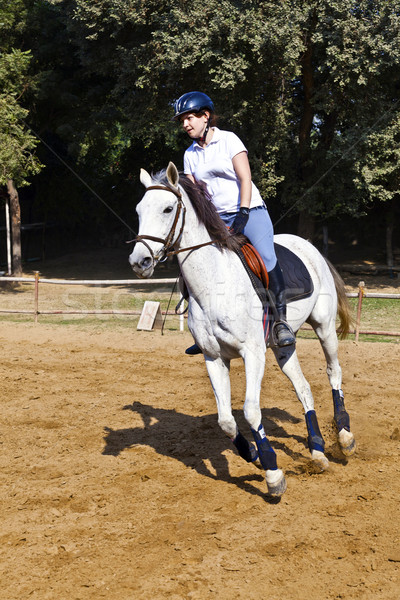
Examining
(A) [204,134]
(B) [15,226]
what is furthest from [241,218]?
(B) [15,226]

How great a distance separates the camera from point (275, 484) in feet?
14.6

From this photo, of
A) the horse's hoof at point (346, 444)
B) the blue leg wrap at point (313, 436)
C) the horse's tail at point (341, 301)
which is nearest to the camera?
the blue leg wrap at point (313, 436)

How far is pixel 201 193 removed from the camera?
450cm

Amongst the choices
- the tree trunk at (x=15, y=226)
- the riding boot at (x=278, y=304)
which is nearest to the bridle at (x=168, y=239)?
the riding boot at (x=278, y=304)

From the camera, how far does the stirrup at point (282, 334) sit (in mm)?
4858

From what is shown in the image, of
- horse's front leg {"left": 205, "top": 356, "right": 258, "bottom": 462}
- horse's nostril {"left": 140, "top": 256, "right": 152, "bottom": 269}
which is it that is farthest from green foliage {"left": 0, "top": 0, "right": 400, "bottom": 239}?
horse's nostril {"left": 140, "top": 256, "right": 152, "bottom": 269}

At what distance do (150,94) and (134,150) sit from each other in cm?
867

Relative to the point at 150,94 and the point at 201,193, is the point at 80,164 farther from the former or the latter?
the point at 201,193

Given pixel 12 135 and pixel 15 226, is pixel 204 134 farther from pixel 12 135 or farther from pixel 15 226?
pixel 15 226

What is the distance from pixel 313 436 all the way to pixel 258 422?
866 millimetres

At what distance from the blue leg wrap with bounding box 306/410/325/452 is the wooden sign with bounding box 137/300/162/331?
7.29 m

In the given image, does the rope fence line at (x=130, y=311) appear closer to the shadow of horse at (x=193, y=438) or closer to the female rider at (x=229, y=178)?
the shadow of horse at (x=193, y=438)

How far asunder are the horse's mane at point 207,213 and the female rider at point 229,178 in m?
0.11

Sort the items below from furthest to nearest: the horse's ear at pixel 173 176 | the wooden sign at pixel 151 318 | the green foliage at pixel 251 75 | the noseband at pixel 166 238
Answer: the green foliage at pixel 251 75
the wooden sign at pixel 151 318
the horse's ear at pixel 173 176
the noseband at pixel 166 238
